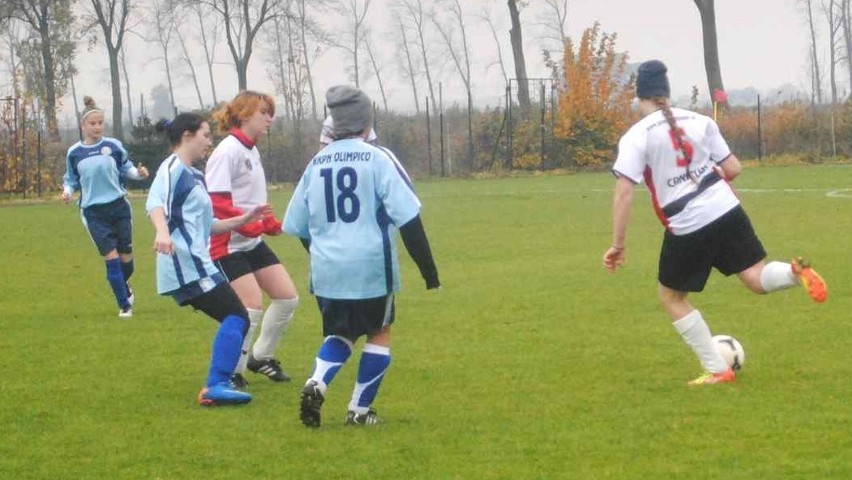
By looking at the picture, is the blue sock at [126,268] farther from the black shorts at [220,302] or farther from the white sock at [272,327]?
the black shorts at [220,302]

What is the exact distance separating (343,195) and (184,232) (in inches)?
52.0

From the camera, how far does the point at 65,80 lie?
5609cm

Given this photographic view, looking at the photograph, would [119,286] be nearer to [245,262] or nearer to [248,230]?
[245,262]

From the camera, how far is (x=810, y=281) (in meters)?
7.37

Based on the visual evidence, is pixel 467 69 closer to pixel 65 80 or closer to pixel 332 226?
pixel 65 80

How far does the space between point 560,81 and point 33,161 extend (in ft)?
57.3

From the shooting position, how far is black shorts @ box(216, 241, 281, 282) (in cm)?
824

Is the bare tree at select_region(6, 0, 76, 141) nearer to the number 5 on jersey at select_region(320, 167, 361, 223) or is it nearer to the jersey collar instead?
the jersey collar

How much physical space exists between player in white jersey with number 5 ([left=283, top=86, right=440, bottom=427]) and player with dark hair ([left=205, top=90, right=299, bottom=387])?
3.73 ft

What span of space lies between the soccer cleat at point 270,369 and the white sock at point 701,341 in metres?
2.39

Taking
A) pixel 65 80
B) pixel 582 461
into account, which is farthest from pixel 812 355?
pixel 65 80

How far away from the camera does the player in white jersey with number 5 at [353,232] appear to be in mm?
6559

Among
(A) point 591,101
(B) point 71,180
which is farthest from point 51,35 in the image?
(B) point 71,180

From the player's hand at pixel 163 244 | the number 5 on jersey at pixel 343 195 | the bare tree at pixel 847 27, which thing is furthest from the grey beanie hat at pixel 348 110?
the bare tree at pixel 847 27
